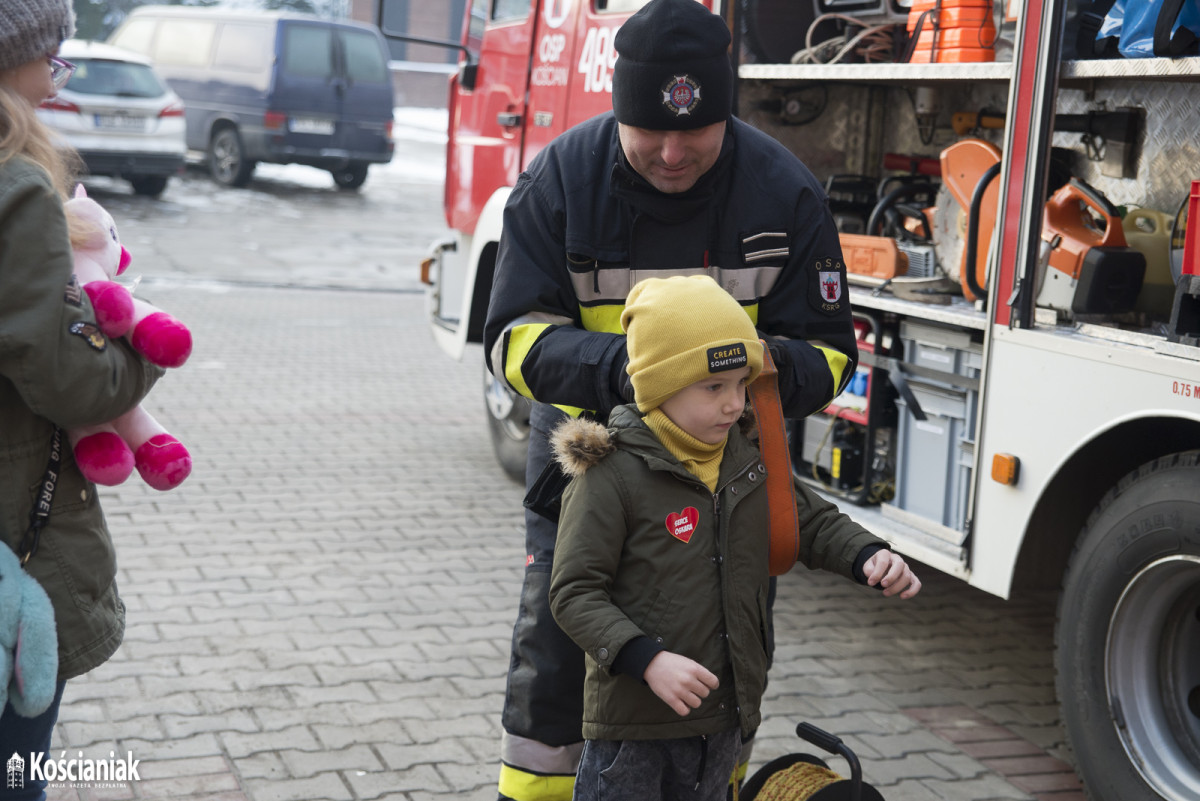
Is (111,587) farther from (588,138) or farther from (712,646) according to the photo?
(588,138)

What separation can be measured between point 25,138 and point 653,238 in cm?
116

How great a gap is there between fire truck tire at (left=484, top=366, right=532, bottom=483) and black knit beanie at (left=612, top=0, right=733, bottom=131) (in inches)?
149

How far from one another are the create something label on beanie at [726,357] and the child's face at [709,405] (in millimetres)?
17

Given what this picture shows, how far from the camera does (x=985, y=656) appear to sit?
4578 mm

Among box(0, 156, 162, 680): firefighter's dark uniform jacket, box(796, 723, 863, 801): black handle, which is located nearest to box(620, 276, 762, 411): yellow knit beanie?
box(796, 723, 863, 801): black handle

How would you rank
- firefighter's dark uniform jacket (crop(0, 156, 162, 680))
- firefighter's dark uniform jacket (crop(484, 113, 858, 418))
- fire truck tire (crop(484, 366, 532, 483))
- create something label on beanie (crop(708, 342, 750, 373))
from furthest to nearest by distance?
fire truck tire (crop(484, 366, 532, 483)) < firefighter's dark uniform jacket (crop(484, 113, 858, 418)) < create something label on beanie (crop(708, 342, 750, 373)) < firefighter's dark uniform jacket (crop(0, 156, 162, 680))

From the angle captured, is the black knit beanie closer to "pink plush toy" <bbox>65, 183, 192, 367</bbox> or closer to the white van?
"pink plush toy" <bbox>65, 183, 192, 367</bbox>

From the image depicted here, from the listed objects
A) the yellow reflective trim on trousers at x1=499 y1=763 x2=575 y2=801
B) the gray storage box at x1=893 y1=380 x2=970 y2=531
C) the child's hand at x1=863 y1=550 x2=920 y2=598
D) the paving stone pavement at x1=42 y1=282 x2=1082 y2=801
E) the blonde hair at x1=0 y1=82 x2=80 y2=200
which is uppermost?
the blonde hair at x1=0 y1=82 x2=80 y2=200

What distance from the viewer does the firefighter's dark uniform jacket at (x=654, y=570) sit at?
2.24 meters

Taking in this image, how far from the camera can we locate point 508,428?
6496 mm

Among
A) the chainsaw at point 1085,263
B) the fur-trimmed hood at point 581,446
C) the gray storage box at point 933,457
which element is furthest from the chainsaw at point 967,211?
the fur-trimmed hood at point 581,446

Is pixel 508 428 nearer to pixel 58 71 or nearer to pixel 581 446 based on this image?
pixel 581 446

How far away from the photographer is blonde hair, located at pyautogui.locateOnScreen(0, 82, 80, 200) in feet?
6.48

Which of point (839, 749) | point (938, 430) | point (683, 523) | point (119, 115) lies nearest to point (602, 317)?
point (683, 523)
